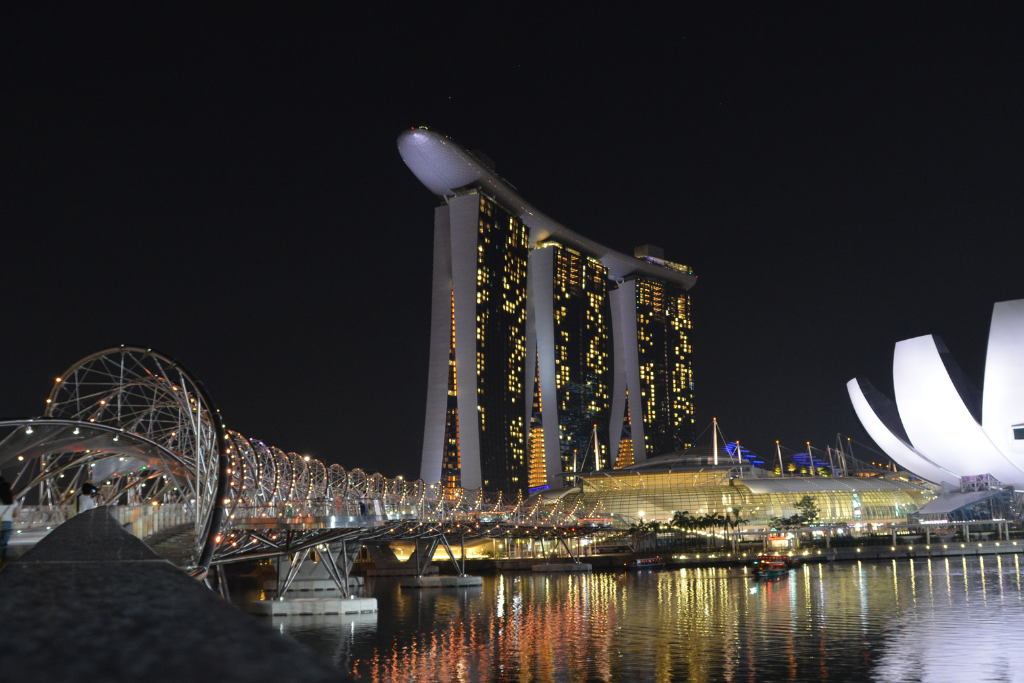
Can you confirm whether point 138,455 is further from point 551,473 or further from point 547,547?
point 551,473

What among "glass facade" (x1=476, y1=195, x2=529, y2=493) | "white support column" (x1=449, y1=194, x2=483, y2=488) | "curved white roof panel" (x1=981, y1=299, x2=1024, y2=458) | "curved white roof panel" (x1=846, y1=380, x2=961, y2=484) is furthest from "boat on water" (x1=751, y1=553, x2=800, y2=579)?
"glass facade" (x1=476, y1=195, x2=529, y2=493)

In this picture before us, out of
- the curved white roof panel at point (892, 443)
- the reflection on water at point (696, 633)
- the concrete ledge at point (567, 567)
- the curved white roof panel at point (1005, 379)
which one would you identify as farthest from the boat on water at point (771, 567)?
the curved white roof panel at point (892, 443)

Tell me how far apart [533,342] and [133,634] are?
132 metres

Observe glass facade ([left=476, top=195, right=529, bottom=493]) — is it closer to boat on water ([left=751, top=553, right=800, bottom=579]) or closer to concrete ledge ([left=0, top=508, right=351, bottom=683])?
boat on water ([left=751, top=553, right=800, bottom=579])

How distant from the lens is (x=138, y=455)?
3145cm

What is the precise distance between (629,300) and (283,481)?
400 ft

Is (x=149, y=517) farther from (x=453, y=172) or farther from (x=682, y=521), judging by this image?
(x=453, y=172)

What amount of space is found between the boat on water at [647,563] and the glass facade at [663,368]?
84832mm

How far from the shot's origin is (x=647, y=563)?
67500 mm

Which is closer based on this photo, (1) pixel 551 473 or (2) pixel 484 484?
(2) pixel 484 484

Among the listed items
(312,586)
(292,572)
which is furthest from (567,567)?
(292,572)

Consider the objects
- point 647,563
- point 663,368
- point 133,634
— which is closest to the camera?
point 133,634

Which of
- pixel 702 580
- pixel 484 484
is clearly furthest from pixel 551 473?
pixel 702 580

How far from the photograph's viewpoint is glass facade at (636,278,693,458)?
157 m
